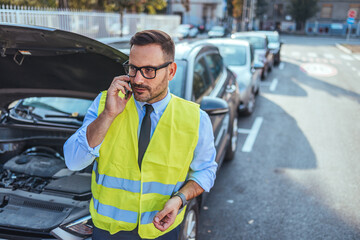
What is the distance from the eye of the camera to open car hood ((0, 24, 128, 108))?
7.45 feet

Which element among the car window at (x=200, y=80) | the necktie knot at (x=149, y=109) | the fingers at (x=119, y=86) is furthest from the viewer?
the car window at (x=200, y=80)

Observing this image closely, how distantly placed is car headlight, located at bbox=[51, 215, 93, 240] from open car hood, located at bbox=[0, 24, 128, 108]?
112 centimetres

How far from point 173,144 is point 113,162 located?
1.11 ft

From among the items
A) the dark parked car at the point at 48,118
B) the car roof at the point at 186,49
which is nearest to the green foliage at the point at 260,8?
the car roof at the point at 186,49

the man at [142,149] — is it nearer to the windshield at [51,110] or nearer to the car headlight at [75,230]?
the car headlight at [75,230]

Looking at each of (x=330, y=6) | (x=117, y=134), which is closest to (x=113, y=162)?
(x=117, y=134)

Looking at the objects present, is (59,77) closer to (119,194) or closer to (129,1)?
(119,194)

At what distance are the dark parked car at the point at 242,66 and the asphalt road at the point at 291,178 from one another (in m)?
0.43

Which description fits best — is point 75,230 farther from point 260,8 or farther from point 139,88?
point 260,8

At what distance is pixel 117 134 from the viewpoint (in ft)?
6.09

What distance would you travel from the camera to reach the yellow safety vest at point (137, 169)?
1848 mm

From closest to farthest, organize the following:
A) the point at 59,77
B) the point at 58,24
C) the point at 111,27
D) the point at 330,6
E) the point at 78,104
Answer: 1. the point at 59,77
2. the point at 78,104
3. the point at 58,24
4. the point at 111,27
5. the point at 330,6

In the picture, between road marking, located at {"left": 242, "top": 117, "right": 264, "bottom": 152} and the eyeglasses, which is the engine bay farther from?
road marking, located at {"left": 242, "top": 117, "right": 264, "bottom": 152}

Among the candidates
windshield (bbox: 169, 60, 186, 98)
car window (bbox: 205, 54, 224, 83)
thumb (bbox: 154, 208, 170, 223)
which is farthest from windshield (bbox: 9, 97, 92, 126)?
car window (bbox: 205, 54, 224, 83)
